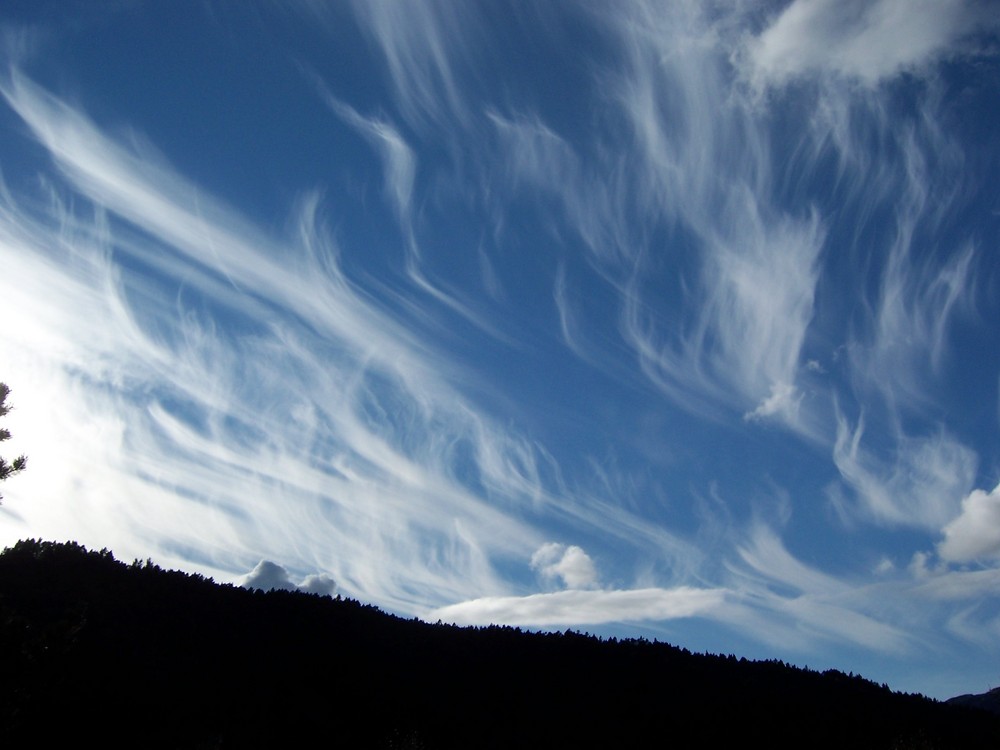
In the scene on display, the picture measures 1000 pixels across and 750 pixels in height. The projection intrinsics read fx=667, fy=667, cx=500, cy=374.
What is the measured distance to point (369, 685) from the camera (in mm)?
59500

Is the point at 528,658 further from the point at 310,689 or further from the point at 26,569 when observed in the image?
the point at 26,569

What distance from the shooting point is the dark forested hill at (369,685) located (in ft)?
151

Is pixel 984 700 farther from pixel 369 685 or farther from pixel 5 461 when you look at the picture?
pixel 5 461

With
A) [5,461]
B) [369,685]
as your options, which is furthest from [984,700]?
[5,461]

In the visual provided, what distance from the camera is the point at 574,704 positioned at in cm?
6631

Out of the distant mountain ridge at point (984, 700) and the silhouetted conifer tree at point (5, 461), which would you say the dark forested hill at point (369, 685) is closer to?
the silhouetted conifer tree at point (5, 461)

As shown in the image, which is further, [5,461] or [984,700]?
[984,700]

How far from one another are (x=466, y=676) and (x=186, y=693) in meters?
29.1

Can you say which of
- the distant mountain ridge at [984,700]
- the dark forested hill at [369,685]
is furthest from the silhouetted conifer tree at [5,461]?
the distant mountain ridge at [984,700]

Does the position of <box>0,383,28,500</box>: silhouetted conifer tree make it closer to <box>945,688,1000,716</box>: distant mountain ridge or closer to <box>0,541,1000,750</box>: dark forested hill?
<box>0,541,1000,750</box>: dark forested hill

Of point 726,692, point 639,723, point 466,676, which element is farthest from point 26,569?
point 726,692

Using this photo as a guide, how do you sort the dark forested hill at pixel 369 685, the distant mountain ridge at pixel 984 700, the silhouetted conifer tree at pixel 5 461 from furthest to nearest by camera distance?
the distant mountain ridge at pixel 984 700 < the dark forested hill at pixel 369 685 < the silhouetted conifer tree at pixel 5 461

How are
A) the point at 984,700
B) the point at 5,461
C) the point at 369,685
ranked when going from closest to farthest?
the point at 5,461
the point at 369,685
the point at 984,700

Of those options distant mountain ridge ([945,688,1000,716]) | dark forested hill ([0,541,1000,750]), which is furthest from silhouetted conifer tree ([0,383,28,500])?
distant mountain ridge ([945,688,1000,716])
